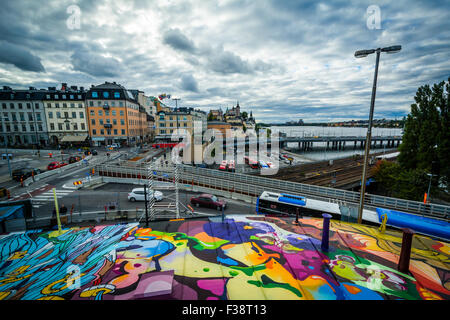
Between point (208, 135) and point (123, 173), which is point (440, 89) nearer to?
point (123, 173)

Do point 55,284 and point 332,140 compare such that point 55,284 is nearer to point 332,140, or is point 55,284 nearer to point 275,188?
point 275,188

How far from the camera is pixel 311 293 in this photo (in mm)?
4934

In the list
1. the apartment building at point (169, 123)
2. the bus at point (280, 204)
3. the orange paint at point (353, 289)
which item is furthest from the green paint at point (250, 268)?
the apartment building at point (169, 123)

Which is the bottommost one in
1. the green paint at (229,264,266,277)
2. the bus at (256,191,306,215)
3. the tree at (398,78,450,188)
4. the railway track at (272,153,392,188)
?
the railway track at (272,153,392,188)

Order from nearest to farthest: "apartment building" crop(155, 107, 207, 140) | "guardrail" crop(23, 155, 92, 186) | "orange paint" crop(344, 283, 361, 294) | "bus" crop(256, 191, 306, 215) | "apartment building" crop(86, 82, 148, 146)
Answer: "orange paint" crop(344, 283, 361, 294), "bus" crop(256, 191, 306, 215), "guardrail" crop(23, 155, 92, 186), "apartment building" crop(86, 82, 148, 146), "apartment building" crop(155, 107, 207, 140)

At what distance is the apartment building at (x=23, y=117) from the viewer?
56.3m

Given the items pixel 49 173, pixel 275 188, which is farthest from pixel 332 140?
pixel 49 173

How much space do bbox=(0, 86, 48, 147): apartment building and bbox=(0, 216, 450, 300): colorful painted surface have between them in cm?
6968

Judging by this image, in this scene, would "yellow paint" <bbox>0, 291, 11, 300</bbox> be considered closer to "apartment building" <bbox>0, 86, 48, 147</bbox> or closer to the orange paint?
the orange paint

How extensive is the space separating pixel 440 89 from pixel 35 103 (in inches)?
3468

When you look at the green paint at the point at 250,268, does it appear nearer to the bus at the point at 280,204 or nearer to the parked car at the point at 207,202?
the bus at the point at 280,204

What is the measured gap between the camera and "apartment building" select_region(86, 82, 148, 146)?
59125 mm

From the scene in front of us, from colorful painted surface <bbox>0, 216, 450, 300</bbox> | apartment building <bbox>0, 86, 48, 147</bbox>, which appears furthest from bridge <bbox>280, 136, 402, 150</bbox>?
colorful painted surface <bbox>0, 216, 450, 300</bbox>
